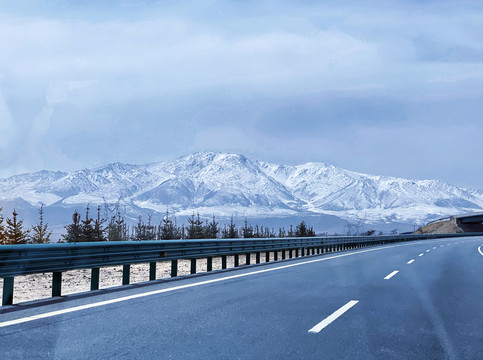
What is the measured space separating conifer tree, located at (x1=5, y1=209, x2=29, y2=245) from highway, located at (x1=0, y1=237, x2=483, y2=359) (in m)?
50.6

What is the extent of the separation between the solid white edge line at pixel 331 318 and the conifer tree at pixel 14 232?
52433 millimetres

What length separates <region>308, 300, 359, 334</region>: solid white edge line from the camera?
6.09 meters

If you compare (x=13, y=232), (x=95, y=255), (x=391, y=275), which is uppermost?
(x=95, y=255)

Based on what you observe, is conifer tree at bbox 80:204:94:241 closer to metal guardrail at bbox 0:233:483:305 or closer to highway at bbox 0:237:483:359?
metal guardrail at bbox 0:233:483:305

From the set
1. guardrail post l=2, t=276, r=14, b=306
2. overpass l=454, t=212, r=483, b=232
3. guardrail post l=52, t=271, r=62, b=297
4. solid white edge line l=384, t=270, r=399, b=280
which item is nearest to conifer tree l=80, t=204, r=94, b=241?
solid white edge line l=384, t=270, r=399, b=280

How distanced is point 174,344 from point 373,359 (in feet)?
6.28

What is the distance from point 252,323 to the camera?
6430mm

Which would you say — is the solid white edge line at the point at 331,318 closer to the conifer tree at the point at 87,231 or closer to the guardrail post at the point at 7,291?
the guardrail post at the point at 7,291

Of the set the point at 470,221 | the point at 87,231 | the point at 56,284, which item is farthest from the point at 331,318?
the point at 470,221

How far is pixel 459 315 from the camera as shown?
23.6 feet

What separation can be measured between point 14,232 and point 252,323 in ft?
196

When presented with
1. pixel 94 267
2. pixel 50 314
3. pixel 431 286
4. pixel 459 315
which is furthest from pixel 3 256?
pixel 431 286

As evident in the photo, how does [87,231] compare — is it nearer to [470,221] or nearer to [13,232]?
[13,232]

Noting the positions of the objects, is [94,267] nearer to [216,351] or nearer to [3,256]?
[3,256]
